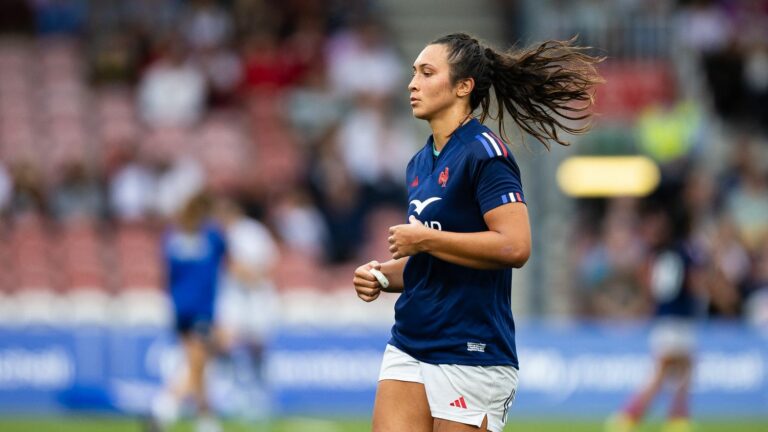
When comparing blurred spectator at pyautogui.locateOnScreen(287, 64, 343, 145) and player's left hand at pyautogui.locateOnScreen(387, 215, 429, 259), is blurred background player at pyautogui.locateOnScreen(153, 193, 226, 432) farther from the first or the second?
player's left hand at pyautogui.locateOnScreen(387, 215, 429, 259)

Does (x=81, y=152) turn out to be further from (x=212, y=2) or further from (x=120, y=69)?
(x=212, y=2)

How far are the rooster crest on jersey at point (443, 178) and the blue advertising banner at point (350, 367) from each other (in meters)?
10.3

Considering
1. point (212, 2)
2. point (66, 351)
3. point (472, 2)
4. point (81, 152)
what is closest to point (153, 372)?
point (66, 351)

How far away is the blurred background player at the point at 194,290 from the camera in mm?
12250

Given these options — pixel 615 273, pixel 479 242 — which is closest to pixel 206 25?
pixel 615 273

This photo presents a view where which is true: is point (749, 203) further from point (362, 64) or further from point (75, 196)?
point (75, 196)

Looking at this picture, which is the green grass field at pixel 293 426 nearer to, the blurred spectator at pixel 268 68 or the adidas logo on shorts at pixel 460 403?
the blurred spectator at pixel 268 68

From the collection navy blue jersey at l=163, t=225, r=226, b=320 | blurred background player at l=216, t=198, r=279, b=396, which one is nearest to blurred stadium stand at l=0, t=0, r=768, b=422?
blurred background player at l=216, t=198, r=279, b=396

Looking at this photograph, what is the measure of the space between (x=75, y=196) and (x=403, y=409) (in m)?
12.4

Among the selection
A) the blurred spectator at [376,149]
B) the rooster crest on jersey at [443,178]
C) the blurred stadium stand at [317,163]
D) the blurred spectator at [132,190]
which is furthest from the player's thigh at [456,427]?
the blurred spectator at [132,190]

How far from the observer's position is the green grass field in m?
13.7

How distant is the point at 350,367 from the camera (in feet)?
53.3

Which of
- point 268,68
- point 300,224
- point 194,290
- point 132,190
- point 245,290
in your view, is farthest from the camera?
point 268,68

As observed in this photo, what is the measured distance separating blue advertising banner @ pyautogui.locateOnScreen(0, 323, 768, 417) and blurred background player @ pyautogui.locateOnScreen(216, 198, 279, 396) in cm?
81
